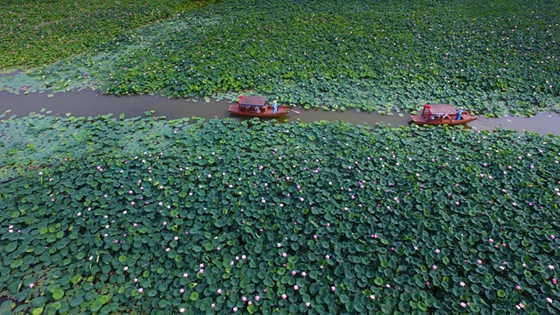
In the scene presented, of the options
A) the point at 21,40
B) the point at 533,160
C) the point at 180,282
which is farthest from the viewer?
the point at 21,40

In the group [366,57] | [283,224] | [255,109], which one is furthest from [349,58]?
[283,224]

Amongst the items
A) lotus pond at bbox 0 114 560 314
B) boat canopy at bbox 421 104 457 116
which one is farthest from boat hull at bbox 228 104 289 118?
boat canopy at bbox 421 104 457 116

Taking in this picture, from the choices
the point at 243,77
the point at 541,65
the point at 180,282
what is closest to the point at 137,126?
the point at 243,77

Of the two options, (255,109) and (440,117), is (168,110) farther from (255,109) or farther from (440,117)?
(440,117)

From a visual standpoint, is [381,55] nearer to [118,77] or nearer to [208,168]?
[208,168]

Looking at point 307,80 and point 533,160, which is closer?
point 533,160
